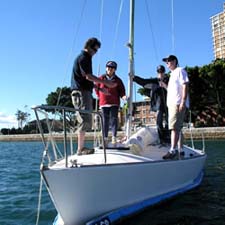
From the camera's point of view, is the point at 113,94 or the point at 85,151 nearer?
the point at 85,151

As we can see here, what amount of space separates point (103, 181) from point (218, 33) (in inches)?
4729

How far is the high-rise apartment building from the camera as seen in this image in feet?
365

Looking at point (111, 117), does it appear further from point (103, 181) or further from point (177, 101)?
point (103, 181)

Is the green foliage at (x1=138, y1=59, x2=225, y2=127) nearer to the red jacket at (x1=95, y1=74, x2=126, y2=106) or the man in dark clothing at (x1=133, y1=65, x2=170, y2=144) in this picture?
the man in dark clothing at (x1=133, y1=65, x2=170, y2=144)

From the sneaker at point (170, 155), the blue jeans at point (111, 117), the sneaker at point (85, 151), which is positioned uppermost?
the blue jeans at point (111, 117)

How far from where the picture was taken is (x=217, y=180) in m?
10.7

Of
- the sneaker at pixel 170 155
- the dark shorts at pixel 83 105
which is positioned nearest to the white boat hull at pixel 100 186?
the sneaker at pixel 170 155

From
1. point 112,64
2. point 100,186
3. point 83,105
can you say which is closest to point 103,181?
point 100,186

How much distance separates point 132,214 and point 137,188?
0.47 meters

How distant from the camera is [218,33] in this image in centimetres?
11744

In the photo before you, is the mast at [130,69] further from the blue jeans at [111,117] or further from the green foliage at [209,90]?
the green foliage at [209,90]

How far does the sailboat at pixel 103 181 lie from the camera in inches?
214

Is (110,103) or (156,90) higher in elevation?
(156,90)

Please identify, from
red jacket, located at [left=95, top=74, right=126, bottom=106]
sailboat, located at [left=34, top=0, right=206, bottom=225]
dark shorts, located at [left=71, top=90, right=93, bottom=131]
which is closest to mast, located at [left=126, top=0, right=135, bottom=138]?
red jacket, located at [left=95, top=74, right=126, bottom=106]
